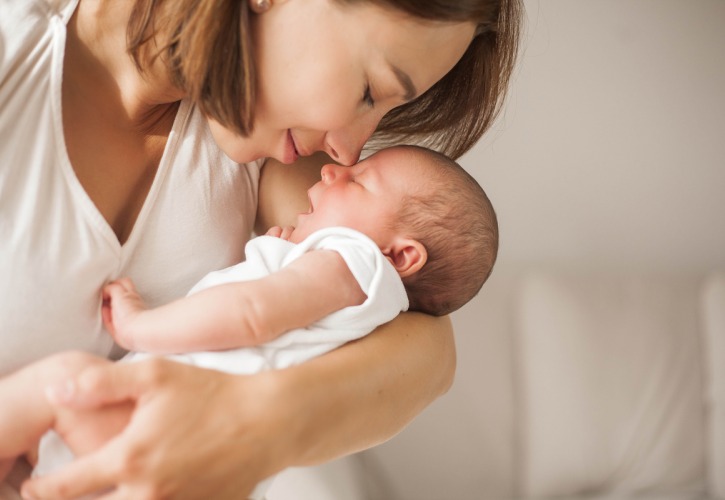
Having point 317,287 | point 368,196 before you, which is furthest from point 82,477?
point 368,196

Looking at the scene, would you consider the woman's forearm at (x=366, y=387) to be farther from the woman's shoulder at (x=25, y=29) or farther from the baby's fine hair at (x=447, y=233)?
the woman's shoulder at (x=25, y=29)

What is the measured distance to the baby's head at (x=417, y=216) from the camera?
1.20 meters

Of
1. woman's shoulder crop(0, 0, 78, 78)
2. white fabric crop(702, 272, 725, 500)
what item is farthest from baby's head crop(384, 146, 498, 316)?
white fabric crop(702, 272, 725, 500)

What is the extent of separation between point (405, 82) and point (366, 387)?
415 mm

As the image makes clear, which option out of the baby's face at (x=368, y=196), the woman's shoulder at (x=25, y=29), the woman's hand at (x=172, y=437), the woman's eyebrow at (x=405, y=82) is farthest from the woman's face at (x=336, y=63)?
the woman's hand at (x=172, y=437)

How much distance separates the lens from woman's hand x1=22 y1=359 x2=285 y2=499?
0.82 meters

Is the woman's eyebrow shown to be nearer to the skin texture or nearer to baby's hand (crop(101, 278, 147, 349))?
the skin texture

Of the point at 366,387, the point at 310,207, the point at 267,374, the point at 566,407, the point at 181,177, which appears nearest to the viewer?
the point at 267,374

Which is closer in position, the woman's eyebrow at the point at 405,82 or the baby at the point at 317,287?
the baby at the point at 317,287

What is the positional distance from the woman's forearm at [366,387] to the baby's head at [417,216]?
8 centimetres

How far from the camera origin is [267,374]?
934 mm

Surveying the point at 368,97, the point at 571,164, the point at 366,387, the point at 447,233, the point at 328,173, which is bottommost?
the point at 571,164

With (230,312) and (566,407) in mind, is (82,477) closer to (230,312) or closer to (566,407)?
(230,312)

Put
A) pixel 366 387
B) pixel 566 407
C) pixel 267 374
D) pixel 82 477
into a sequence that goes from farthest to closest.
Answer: pixel 566 407 < pixel 366 387 < pixel 267 374 < pixel 82 477
